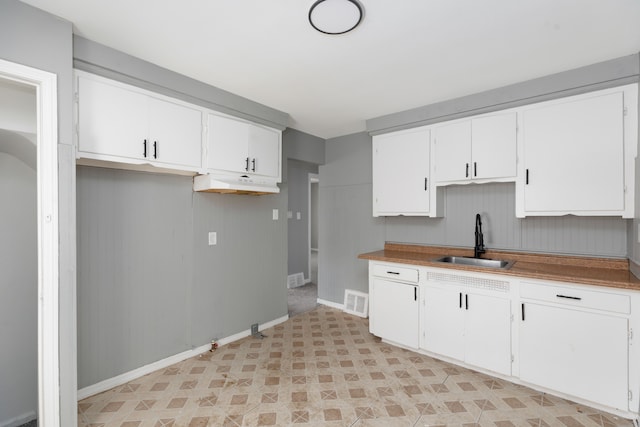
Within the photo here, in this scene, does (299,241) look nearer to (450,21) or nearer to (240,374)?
(240,374)

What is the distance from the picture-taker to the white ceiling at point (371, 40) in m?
1.61

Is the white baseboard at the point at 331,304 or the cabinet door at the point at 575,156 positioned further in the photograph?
Result: the white baseboard at the point at 331,304

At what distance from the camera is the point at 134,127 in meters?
2.12

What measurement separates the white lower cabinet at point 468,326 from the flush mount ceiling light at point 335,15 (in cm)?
224

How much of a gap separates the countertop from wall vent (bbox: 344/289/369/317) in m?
1.00

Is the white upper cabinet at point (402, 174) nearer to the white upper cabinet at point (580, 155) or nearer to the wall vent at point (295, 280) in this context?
the white upper cabinet at point (580, 155)

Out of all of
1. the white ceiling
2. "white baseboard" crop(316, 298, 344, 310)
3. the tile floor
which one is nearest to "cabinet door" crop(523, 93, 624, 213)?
the white ceiling

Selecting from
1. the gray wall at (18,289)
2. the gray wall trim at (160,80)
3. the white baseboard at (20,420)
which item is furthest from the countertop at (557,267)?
the white baseboard at (20,420)

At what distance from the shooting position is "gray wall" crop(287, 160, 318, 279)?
5250 mm

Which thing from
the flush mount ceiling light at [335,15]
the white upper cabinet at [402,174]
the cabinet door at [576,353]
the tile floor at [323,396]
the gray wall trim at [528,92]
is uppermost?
the flush mount ceiling light at [335,15]

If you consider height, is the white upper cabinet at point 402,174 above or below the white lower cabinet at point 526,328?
above

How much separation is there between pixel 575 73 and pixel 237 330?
12.6 ft

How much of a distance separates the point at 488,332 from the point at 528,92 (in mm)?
2067

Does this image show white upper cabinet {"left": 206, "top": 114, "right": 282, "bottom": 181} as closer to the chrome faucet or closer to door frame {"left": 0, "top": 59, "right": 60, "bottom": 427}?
door frame {"left": 0, "top": 59, "right": 60, "bottom": 427}
